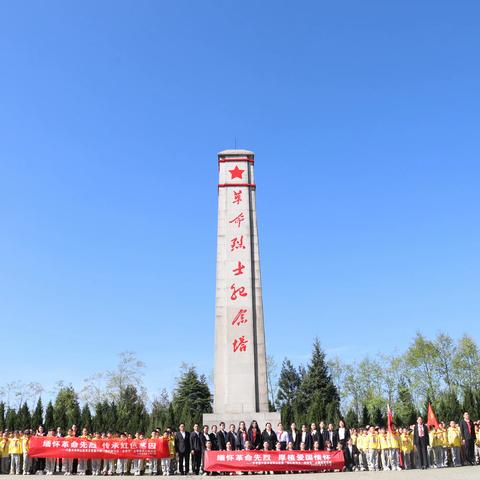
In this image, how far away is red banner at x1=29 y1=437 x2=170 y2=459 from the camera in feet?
42.7

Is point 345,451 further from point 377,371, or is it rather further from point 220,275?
point 377,371

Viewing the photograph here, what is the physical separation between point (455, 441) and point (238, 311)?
288 inches

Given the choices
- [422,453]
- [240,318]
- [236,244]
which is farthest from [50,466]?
[422,453]

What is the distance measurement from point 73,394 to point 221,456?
31392 millimetres

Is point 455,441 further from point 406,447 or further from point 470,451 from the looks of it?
point 406,447

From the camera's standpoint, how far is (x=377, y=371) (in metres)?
42.7

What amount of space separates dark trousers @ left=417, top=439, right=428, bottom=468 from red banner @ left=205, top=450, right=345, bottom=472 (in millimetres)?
2993

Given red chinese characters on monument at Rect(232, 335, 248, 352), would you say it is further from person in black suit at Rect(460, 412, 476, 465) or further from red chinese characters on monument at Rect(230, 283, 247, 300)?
person in black suit at Rect(460, 412, 476, 465)

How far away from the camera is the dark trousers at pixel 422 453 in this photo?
13.6 meters

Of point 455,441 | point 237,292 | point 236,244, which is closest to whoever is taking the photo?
point 455,441

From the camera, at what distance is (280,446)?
12953mm

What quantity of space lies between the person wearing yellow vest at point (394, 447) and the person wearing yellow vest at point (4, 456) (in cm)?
1023

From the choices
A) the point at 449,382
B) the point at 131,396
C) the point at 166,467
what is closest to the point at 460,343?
the point at 449,382

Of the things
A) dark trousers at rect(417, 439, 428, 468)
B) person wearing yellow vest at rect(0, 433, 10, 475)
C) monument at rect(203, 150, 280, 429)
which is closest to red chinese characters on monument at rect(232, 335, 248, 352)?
monument at rect(203, 150, 280, 429)
